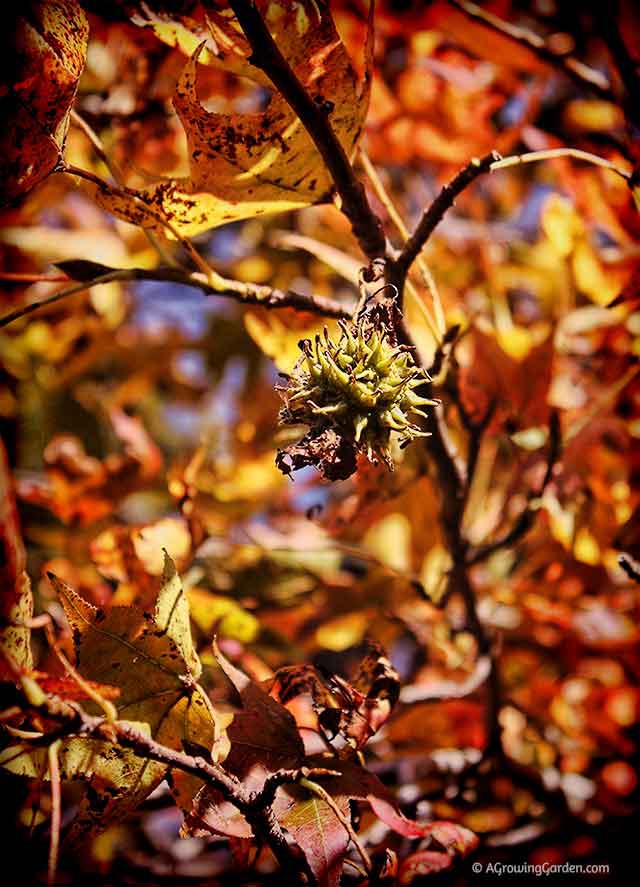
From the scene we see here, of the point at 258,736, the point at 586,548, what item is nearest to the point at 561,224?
the point at 586,548

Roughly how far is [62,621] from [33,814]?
1.32 feet

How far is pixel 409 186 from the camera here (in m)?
1.47

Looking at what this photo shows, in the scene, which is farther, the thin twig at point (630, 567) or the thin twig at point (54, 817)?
the thin twig at point (630, 567)

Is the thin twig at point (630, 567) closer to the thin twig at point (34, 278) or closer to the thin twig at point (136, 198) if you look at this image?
the thin twig at point (136, 198)

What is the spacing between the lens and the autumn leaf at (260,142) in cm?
52

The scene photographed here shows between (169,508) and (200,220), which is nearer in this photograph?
(200,220)

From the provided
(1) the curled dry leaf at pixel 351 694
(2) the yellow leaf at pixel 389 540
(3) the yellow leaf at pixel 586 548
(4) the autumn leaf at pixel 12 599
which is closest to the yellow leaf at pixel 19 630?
(4) the autumn leaf at pixel 12 599

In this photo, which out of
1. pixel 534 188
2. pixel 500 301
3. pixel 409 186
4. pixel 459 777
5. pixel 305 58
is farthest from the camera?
pixel 534 188

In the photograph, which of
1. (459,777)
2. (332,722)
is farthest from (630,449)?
(332,722)

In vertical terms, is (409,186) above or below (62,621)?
above

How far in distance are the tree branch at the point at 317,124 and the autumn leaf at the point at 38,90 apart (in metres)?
0.13

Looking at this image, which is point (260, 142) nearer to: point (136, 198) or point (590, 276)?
point (136, 198)

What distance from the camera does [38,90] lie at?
0.48 metres

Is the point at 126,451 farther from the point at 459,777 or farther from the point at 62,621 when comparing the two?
the point at 459,777
